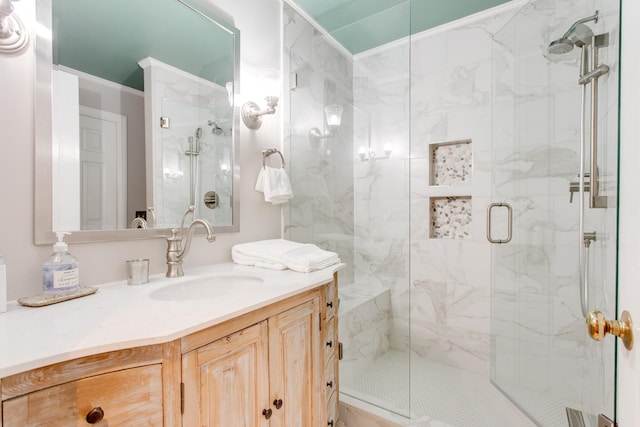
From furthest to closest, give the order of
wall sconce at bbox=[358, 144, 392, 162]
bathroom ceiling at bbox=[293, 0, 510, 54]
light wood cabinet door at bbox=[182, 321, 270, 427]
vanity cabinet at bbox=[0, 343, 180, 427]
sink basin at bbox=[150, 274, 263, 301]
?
1. wall sconce at bbox=[358, 144, 392, 162]
2. bathroom ceiling at bbox=[293, 0, 510, 54]
3. sink basin at bbox=[150, 274, 263, 301]
4. light wood cabinet door at bbox=[182, 321, 270, 427]
5. vanity cabinet at bbox=[0, 343, 180, 427]

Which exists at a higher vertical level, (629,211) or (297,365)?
(629,211)

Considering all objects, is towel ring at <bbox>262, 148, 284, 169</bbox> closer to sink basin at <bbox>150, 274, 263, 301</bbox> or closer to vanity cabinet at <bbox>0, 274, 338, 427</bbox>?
sink basin at <bbox>150, 274, 263, 301</bbox>

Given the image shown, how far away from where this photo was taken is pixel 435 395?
5.97ft

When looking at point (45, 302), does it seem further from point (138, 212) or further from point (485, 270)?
point (485, 270)

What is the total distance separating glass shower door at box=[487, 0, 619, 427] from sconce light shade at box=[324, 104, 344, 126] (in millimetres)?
1033

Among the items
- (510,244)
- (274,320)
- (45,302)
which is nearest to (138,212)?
(45,302)

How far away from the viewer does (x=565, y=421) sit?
1.54 metres

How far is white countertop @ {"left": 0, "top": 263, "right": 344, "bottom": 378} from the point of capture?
585 mm

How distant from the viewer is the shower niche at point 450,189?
2.21 m

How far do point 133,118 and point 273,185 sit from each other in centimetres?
73

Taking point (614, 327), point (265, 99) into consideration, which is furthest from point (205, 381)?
point (265, 99)

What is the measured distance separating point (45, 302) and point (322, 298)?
A: 89 centimetres

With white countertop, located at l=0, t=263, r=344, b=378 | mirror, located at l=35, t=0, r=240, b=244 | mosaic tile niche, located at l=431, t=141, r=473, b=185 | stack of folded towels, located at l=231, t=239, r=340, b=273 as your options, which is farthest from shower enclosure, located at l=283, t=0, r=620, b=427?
white countertop, located at l=0, t=263, r=344, b=378

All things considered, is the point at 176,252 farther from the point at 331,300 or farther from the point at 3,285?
the point at 331,300
